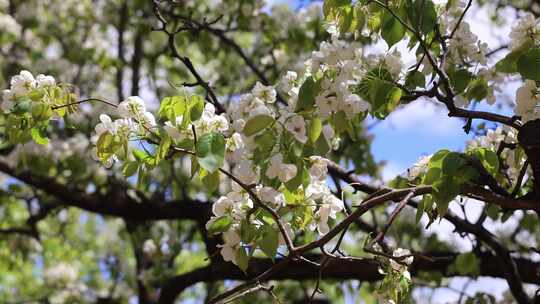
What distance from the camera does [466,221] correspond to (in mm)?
2881

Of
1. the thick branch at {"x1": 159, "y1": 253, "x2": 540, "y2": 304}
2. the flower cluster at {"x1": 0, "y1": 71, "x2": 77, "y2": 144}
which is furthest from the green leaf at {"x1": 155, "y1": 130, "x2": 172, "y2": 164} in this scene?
the thick branch at {"x1": 159, "y1": 253, "x2": 540, "y2": 304}

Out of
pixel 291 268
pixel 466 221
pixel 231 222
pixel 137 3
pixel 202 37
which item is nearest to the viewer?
pixel 231 222

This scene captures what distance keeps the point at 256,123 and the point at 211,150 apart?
0.40 ft

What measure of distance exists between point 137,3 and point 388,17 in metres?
3.64

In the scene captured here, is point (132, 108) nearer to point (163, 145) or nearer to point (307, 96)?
point (163, 145)

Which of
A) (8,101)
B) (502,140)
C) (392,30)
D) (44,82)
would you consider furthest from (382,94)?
(8,101)

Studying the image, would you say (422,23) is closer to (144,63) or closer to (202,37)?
(202,37)

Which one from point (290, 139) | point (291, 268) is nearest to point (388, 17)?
point (290, 139)

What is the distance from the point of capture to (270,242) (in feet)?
5.45

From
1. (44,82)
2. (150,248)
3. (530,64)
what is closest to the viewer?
(530,64)

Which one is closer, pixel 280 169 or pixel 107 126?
pixel 280 169

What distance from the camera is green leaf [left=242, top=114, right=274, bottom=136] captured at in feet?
4.78

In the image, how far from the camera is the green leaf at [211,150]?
1.47 metres

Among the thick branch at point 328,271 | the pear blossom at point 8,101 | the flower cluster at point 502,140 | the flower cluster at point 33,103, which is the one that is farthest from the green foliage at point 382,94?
the thick branch at point 328,271
